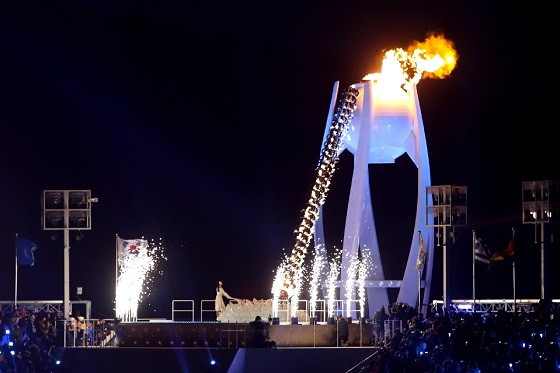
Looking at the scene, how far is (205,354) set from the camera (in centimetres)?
3978

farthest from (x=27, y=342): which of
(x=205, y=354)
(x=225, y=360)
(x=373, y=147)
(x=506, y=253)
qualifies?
(x=373, y=147)

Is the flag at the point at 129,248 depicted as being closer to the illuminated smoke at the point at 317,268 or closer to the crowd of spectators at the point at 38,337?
the crowd of spectators at the point at 38,337

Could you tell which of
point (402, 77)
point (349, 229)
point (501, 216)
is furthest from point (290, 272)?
point (501, 216)

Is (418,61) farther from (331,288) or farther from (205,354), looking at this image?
(205,354)

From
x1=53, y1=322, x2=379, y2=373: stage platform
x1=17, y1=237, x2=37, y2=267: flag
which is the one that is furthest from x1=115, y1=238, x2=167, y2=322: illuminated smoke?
x1=53, y1=322, x2=379, y2=373: stage platform

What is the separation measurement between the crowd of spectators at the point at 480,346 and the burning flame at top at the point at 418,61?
53.0 feet

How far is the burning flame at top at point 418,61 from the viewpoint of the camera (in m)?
50.7

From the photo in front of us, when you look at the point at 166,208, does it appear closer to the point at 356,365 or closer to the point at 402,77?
the point at 402,77

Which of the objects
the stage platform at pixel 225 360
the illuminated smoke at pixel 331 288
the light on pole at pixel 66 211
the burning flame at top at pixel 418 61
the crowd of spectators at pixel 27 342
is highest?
the burning flame at top at pixel 418 61

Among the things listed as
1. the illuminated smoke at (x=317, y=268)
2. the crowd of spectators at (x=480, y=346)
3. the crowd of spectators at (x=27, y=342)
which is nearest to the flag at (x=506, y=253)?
the illuminated smoke at (x=317, y=268)

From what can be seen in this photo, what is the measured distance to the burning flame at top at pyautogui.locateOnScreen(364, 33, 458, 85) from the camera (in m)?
50.7

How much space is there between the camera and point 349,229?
1965 inches

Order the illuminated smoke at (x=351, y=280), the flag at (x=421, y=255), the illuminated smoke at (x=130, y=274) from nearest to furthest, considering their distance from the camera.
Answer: the illuminated smoke at (x=130, y=274), the flag at (x=421, y=255), the illuminated smoke at (x=351, y=280)

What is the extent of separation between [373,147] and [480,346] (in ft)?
69.9
